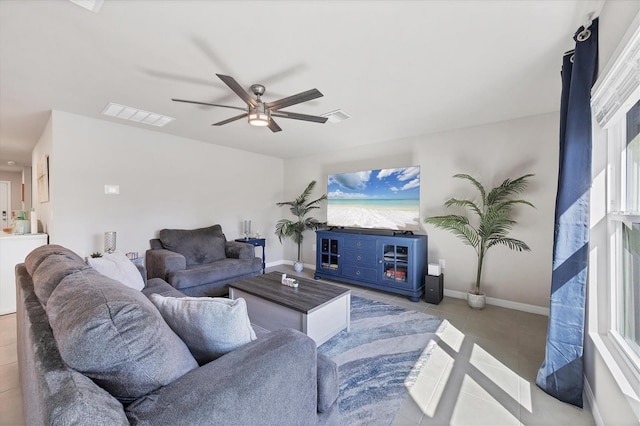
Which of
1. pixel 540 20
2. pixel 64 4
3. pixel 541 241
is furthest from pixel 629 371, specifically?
pixel 64 4

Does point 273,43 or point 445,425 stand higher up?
point 273,43

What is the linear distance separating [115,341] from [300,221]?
4.51m

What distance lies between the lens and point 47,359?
0.71 meters

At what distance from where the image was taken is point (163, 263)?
10.2 ft

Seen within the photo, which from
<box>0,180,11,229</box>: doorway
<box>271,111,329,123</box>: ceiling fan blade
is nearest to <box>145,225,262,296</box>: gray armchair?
<box>271,111,329,123</box>: ceiling fan blade

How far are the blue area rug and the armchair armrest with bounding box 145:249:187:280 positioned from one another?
2010 millimetres

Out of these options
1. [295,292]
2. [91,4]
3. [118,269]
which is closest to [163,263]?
[118,269]

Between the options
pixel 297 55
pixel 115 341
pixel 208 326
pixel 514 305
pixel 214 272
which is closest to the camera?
pixel 115 341

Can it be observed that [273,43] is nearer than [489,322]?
Yes

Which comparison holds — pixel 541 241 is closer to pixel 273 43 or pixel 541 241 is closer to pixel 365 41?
pixel 365 41

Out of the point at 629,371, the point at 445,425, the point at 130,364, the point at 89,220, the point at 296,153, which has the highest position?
the point at 296,153

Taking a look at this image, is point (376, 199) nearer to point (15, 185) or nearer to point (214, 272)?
point (214, 272)

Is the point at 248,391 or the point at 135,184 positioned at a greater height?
the point at 135,184

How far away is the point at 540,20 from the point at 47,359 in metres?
2.78
